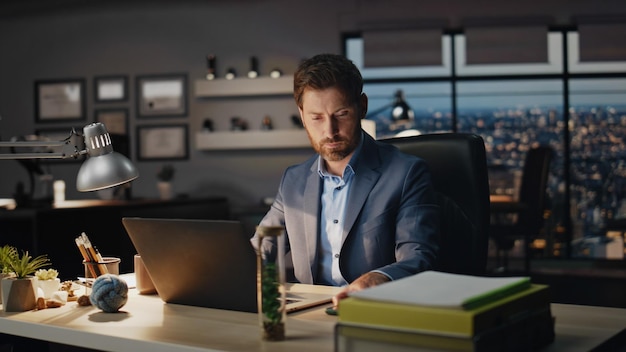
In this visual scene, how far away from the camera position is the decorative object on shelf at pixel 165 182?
21.7 feet

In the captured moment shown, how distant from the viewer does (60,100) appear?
25.0 feet

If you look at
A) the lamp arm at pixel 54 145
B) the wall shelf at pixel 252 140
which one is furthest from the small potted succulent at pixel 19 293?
the wall shelf at pixel 252 140

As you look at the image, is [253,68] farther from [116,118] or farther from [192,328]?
[192,328]

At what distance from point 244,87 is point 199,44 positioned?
2.37 ft

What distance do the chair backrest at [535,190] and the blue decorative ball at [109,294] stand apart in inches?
170

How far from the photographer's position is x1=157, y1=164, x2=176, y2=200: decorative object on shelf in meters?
6.61

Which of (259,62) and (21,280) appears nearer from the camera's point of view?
(21,280)

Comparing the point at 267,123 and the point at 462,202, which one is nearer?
the point at 462,202

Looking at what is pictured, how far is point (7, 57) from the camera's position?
7.78m

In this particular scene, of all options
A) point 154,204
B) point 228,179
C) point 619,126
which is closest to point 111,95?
point 228,179

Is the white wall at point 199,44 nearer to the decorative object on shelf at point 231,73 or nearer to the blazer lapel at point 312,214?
the decorative object on shelf at point 231,73

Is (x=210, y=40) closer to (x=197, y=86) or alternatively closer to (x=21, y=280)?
(x=197, y=86)

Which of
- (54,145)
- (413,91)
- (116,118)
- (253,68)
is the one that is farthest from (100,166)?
(116,118)

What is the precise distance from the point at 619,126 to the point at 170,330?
21.9 feet
